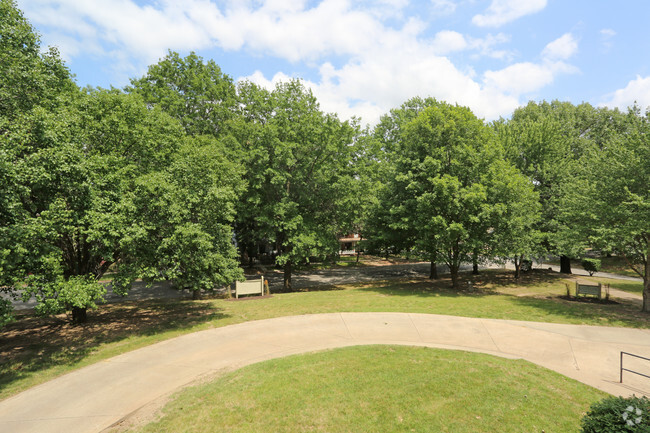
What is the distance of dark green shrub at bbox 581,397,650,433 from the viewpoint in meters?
4.38

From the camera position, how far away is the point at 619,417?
4629 mm

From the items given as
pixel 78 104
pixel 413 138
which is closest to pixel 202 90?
pixel 78 104

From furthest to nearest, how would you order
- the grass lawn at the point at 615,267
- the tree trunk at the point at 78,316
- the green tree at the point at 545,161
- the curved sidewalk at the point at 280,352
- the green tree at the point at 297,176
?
the grass lawn at the point at 615,267, the green tree at the point at 545,161, the green tree at the point at 297,176, the tree trunk at the point at 78,316, the curved sidewalk at the point at 280,352

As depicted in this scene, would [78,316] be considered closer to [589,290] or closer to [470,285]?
[470,285]

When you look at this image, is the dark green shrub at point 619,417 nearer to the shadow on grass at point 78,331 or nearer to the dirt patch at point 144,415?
the dirt patch at point 144,415

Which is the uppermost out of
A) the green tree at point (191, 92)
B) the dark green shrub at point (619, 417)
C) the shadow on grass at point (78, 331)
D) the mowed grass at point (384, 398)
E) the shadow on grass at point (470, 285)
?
the green tree at point (191, 92)

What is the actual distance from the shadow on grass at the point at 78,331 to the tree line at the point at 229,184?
133 cm

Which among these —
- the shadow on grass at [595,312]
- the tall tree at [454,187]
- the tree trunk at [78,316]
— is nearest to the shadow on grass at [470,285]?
the tall tree at [454,187]

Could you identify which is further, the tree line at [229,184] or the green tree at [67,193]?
the tree line at [229,184]

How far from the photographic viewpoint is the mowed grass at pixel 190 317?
976 centimetres

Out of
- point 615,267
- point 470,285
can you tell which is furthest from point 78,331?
point 615,267

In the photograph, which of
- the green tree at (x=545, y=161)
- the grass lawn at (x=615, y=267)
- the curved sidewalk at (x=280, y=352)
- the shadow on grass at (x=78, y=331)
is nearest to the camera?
the curved sidewalk at (x=280, y=352)

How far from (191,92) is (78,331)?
2096cm

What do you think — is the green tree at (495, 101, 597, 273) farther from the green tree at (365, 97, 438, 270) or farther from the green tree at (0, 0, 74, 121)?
the green tree at (0, 0, 74, 121)
